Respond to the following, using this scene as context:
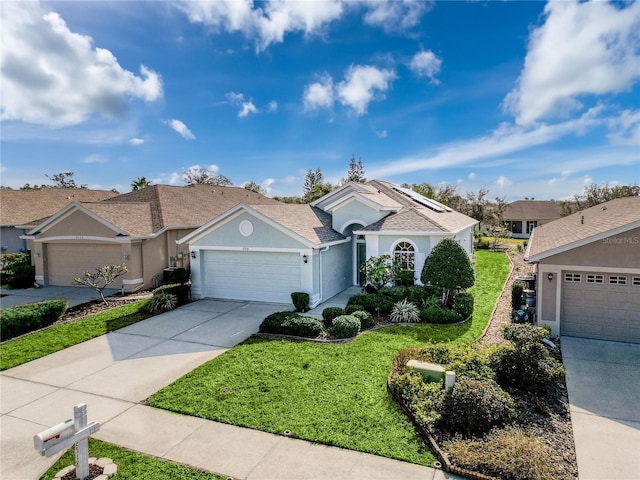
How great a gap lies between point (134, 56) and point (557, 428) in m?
18.0

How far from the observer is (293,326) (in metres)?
11.9

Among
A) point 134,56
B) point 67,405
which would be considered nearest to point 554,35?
point 134,56

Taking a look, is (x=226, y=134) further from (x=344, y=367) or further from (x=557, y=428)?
(x=557, y=428)

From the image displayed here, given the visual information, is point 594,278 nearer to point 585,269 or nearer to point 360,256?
point 585,269

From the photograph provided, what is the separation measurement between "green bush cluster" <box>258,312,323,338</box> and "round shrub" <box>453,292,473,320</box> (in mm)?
5345

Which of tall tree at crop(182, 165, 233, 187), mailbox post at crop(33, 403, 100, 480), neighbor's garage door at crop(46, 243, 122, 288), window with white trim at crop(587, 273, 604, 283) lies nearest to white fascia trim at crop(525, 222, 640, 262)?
window with white trim at crop(587, 273, 604, 283)

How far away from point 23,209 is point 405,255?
30.2 m

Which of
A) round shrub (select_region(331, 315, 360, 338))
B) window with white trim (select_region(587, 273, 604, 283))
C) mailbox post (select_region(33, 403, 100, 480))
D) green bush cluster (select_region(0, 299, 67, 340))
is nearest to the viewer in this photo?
mailbox post (select_region(33, 403, 100, 480))

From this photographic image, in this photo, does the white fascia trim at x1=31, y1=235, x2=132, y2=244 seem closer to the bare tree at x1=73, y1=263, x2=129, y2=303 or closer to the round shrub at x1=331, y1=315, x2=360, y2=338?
the bare tree at x1=73, y1=263, x2=129, y2=303

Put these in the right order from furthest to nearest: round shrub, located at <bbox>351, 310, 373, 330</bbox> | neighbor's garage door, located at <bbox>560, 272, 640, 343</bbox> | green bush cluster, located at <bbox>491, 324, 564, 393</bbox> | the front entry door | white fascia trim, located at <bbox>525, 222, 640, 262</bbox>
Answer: the front entry door, round shrub, located at <bbox>351, 310, 373, 330</bbox>, neighbor's garage door, located at <bbox>560, 272, 640, 343</bbox>, white fascia trim, located at <bbox>525, 222, 640, 262</bbox>, green bush cluster, located at <bbox>491, 324, 564, 393</bbox>

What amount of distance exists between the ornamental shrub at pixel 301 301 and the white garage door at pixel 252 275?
3.05 feet

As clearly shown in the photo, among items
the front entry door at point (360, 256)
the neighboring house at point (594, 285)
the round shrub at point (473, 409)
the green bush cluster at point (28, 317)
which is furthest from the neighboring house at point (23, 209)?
the neighboring house at point (594, 285)

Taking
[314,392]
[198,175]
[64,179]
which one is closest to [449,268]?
[314,392]

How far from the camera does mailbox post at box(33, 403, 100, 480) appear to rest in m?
4.98
